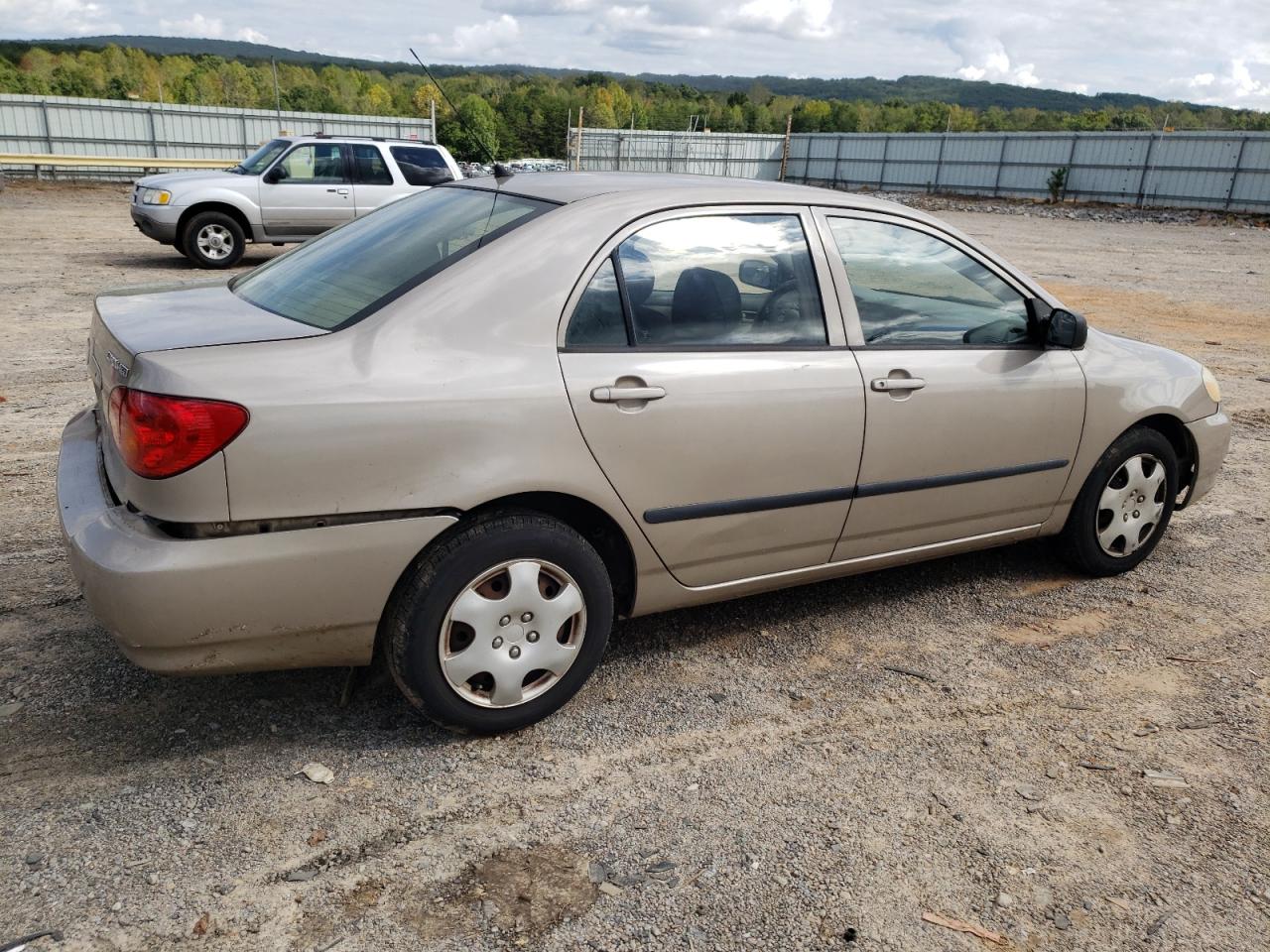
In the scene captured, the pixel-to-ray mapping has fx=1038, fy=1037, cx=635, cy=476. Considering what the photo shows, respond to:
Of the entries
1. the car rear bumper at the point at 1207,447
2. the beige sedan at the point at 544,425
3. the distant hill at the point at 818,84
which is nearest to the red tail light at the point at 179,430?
the beige sedan at the point at 544,425

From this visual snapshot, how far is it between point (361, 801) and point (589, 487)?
106 cm

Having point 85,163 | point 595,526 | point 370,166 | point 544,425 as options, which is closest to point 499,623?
point 595,526

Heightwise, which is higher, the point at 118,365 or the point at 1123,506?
the point at 118,365

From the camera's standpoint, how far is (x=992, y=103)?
14412cm

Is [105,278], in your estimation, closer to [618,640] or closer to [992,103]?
[618,640]

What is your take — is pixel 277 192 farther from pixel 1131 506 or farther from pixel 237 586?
pixel 237 586

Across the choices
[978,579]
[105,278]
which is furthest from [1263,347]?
[105,278]

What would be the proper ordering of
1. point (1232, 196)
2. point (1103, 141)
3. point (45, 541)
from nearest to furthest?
point (45, 541), point (1232, 196), point (1103, 141)

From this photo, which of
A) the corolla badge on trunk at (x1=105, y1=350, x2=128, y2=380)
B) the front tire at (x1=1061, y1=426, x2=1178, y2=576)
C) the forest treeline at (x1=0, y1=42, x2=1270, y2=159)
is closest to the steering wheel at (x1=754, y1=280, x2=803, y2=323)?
the front tire at (x1=1061, y1=426, x2=1178, y2=576)

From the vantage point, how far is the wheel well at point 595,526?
2990 millimetres

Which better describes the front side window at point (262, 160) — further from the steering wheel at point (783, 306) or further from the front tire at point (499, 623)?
the front tire at point (499, 623)

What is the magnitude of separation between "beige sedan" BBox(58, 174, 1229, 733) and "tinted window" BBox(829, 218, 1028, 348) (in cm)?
1

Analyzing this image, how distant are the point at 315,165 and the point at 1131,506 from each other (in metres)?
12.1

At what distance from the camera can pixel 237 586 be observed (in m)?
2.63
